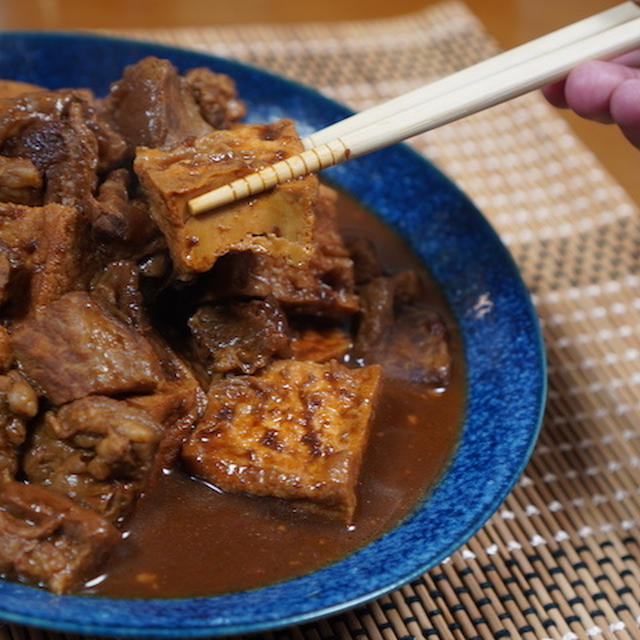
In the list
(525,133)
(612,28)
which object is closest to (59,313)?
(612,28)

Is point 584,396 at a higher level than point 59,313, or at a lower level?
lower

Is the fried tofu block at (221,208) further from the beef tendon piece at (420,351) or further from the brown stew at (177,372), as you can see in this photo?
the beef tendon piece at (420,351)

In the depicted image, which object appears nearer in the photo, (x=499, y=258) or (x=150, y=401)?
(x=150, y=401)

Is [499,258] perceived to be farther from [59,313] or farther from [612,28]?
[59,313]

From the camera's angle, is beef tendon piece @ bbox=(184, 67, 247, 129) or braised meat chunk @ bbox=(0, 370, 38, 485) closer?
braised meat chunk @ bbox=(0, 370, 38, 485)

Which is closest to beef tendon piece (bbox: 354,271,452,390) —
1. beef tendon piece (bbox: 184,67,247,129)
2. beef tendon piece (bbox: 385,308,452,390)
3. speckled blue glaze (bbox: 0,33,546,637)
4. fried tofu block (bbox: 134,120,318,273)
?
beef tendon piece (bbox: 385,308,452,390)

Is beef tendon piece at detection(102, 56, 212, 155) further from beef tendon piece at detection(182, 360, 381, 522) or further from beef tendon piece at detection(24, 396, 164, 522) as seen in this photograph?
beef tendon piece at detection(24, 396, 164, 522)
